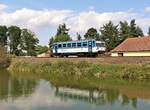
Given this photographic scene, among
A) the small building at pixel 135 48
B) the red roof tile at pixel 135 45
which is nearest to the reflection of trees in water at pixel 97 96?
the small building at pixel 135 48

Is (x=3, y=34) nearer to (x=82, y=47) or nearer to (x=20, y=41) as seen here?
(x=20, y=41)

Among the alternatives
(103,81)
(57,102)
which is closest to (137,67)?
(103,81)

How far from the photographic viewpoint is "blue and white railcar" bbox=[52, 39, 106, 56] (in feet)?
138

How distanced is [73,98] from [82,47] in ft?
67.9

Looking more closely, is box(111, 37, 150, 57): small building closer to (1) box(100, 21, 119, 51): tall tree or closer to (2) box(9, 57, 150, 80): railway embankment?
(2) box(9, 57, 150, 80): railway embankment

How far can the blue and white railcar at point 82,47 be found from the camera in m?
42.1

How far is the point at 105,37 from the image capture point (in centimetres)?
6769

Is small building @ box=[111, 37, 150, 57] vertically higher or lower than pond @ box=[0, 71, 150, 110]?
higher

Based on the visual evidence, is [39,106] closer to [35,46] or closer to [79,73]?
[79,73]

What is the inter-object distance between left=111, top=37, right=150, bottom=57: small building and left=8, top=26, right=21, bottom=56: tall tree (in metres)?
44.3

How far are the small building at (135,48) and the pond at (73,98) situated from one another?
Result: 14.7 meters

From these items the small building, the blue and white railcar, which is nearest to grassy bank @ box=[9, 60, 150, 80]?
the blue and white railcar

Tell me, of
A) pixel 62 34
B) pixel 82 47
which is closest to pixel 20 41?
pixel 62 34

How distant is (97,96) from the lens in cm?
2370
